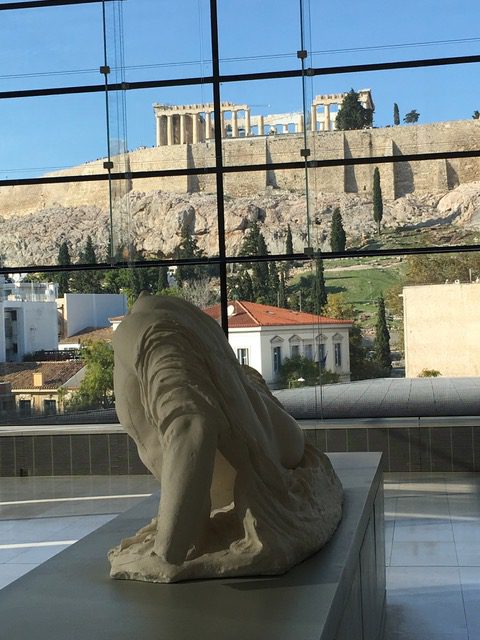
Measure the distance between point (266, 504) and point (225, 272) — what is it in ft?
23.0

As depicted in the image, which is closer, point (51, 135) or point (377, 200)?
point (377, 200)

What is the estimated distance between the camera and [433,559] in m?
5.29

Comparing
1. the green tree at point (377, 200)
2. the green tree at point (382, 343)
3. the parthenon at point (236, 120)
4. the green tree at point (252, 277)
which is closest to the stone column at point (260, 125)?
the parthenon at point (236, 120)

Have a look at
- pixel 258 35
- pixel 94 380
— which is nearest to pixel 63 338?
pixel 94 380

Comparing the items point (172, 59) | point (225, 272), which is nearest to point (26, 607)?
point (225, 272)

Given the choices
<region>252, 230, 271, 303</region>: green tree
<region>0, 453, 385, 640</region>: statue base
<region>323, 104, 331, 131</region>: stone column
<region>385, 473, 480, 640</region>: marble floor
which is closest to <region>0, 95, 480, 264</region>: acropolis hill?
Result: <region>323, 104, 331, 131</region>: stone column

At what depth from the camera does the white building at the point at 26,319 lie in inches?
405

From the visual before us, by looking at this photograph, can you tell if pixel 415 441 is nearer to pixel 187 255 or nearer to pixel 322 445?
pixel 322 445

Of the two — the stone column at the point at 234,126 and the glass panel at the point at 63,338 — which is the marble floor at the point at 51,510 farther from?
the stone column at the point at 234,126

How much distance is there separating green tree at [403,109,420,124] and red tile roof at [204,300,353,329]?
1997 mm

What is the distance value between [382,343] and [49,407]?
11.4ft

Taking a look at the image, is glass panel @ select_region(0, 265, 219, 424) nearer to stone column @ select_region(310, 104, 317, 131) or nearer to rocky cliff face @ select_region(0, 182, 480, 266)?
rocky cliff face @ select_region(0, 182, 480, 266)

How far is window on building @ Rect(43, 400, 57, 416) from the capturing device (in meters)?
10.3

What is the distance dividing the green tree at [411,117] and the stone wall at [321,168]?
0.09 m
